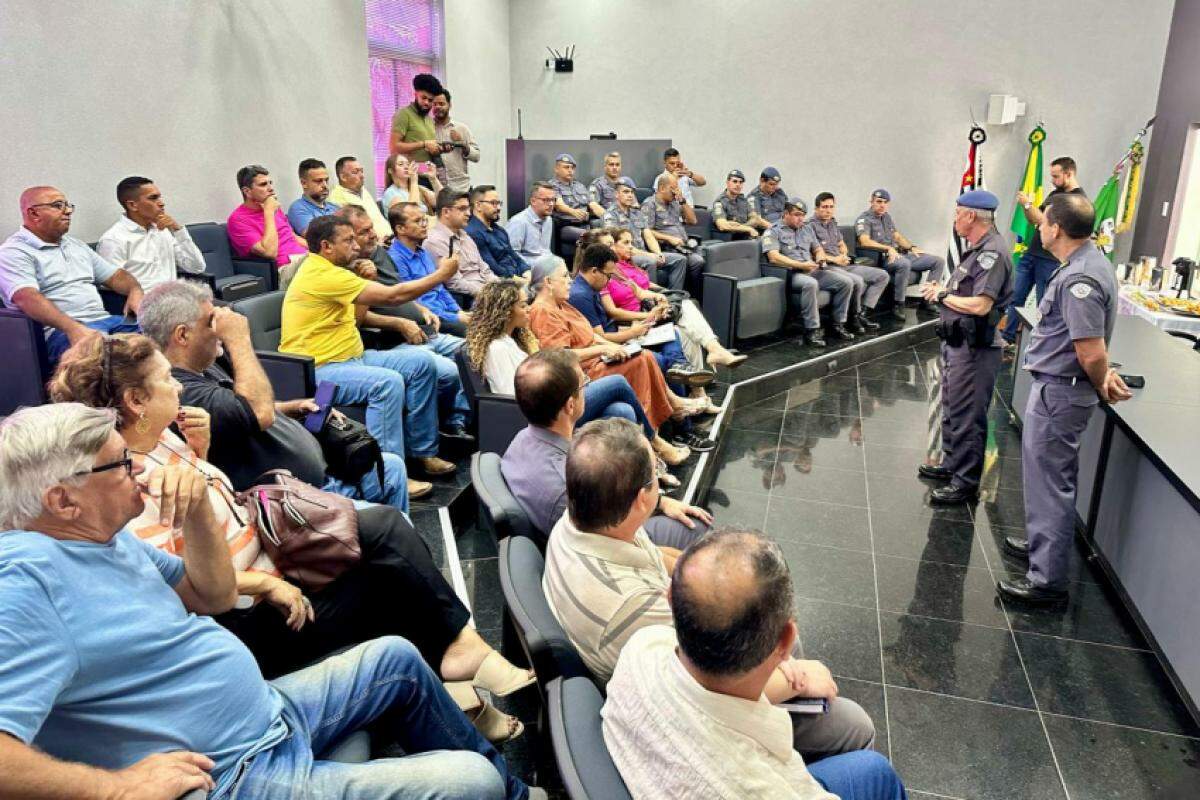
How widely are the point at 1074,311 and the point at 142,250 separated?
14.0 feet

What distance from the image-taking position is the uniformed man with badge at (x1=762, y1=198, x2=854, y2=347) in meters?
7.09

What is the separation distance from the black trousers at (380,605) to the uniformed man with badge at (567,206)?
547 cm

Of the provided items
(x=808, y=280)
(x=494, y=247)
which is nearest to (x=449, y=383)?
(x=494, y=247)

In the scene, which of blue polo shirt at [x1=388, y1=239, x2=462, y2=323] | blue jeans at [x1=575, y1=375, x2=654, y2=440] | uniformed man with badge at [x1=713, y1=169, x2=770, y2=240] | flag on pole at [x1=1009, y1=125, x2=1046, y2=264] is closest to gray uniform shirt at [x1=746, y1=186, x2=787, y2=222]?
uniformed man with badge at [x1=713, y1=169, x2=770, y2=240]

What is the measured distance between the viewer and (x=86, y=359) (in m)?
1.90

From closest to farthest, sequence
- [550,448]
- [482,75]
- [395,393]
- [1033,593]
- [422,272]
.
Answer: [550,448] < [1033,593] < [395,393] < [422,272] < [482,75]

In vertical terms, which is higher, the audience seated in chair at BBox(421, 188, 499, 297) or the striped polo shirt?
the audience seated in chair at BBox(421, 188, 499, 297)

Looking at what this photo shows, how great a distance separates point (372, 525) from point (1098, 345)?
8.20ft

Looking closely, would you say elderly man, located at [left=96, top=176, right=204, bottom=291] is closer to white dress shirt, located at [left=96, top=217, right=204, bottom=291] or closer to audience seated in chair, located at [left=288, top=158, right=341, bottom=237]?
white dress shirt, located at [left=96, top=217, right=204, bottom=291]

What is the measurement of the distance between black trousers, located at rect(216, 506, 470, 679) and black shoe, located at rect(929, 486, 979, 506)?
2.78m

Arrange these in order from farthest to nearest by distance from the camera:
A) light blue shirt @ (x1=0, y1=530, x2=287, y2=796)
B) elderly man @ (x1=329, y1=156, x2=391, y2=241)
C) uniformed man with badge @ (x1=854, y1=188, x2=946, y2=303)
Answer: uniformed man with badge @ (x1=854, y1=188, x2=946, y2=303) → elderly man @ (x1=329, y1=156, x2=391, y2=241) → light blue shirt @ (x1=0, y1=530, x2=287, y2=796)

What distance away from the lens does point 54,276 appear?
3.75 meters

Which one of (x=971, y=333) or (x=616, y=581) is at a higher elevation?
(x=971, y=333)

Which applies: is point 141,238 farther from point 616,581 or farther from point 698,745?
point 698,745
